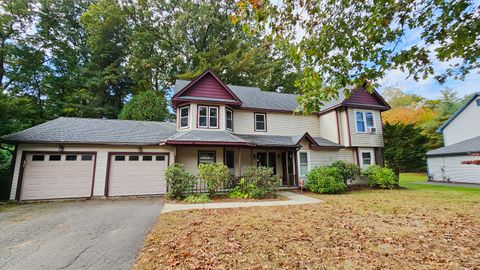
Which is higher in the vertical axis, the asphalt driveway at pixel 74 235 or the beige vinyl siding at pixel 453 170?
the beige vinyl siding at pixel 453 170

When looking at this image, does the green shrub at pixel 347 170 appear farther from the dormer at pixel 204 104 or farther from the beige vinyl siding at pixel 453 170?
the beige vinyl siding at pixel 453 170

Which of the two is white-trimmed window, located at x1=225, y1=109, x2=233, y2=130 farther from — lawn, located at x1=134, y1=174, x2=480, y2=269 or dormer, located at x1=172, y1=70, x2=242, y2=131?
lawn, located at x1=134, y1=174, x2=480, y2=269

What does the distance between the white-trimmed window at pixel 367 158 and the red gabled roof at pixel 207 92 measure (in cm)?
926

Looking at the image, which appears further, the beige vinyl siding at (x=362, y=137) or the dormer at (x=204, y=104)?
the beige vinyl siding at (x=362, y=137)

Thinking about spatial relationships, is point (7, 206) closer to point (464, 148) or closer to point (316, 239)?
point (316, 239)

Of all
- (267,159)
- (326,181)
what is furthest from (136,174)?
(326,181)

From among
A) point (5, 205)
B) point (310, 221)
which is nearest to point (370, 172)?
point (310, 221)

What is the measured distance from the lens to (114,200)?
9.94 metres

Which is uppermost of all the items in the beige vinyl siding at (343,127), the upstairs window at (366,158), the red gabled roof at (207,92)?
the red gabled roof at (207,92)

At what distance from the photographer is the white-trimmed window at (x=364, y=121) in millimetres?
14352

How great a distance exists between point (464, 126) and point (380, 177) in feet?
42.0

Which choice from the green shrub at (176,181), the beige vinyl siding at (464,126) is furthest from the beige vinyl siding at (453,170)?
the green shrub at (176,181)

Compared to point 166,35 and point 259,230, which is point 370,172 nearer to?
point 259,230

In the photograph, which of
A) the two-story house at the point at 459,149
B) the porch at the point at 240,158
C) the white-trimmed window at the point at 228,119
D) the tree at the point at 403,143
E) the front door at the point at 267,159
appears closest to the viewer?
the porch at the point at 240,158
